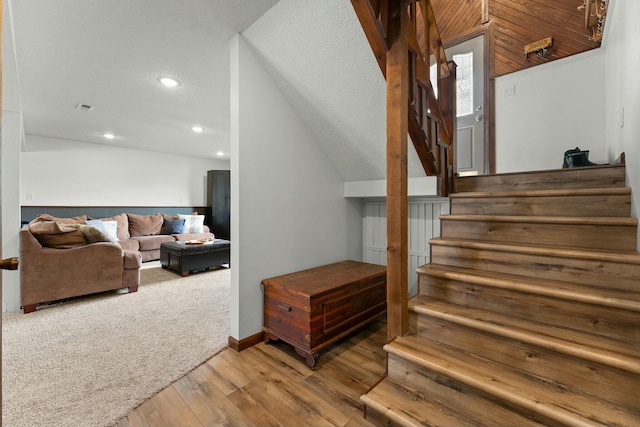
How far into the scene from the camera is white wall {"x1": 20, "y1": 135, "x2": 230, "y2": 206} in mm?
4957

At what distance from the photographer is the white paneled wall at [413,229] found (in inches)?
114

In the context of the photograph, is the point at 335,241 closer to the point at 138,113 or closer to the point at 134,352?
the point at 134,352

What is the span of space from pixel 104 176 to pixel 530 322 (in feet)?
22.6

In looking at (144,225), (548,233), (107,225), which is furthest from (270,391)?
(144,225)

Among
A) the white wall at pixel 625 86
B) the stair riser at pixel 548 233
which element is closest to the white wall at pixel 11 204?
the stair riser at pixel 548 233

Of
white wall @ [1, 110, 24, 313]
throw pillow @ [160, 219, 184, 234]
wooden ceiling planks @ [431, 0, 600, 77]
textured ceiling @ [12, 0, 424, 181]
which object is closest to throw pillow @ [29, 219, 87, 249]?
white wall @ [1, 110, 24, 313]

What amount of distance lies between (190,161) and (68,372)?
18.9 ft

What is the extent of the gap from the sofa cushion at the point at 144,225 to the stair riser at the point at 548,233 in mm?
5643

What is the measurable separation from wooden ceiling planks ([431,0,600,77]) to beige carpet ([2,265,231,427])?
4260mm

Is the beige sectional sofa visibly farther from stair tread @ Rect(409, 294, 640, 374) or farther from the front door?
the front door

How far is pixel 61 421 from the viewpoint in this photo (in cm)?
146

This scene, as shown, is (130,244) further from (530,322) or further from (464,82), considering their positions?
(464,82)

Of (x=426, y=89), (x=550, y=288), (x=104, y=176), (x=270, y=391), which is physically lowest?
(x=270, y=391)

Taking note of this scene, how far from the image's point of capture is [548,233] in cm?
178
